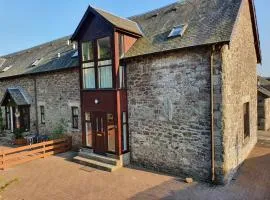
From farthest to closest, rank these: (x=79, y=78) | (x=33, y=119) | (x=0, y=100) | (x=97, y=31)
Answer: (x=0, y=100), (x=33, y=119), (x=79, y=78), (x=97, y=31)

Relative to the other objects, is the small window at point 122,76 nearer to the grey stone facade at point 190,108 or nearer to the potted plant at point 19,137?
the grey stone facade at point 190,108

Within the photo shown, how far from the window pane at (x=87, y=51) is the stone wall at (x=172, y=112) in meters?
2.34

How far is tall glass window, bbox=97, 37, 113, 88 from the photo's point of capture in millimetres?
11742

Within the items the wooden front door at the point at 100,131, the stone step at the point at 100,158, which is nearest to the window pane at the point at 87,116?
the wooden front door at the point at 100,131

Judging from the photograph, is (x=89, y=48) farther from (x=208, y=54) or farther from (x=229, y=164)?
(x=229, y=164)

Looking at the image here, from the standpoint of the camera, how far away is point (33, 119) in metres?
17.5

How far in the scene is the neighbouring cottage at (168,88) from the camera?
362 inches

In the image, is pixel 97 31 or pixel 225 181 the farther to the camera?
pixel 97 31

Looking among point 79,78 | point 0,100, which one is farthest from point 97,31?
point 0,100

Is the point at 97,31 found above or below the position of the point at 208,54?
above

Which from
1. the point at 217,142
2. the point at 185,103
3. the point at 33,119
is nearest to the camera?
the point at 217,142

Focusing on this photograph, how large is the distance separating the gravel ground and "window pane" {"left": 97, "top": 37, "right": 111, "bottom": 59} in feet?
18.7

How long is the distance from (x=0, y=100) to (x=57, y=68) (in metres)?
8.94

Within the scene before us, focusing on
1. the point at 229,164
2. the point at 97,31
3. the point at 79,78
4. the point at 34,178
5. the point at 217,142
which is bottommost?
the point at 34,178
